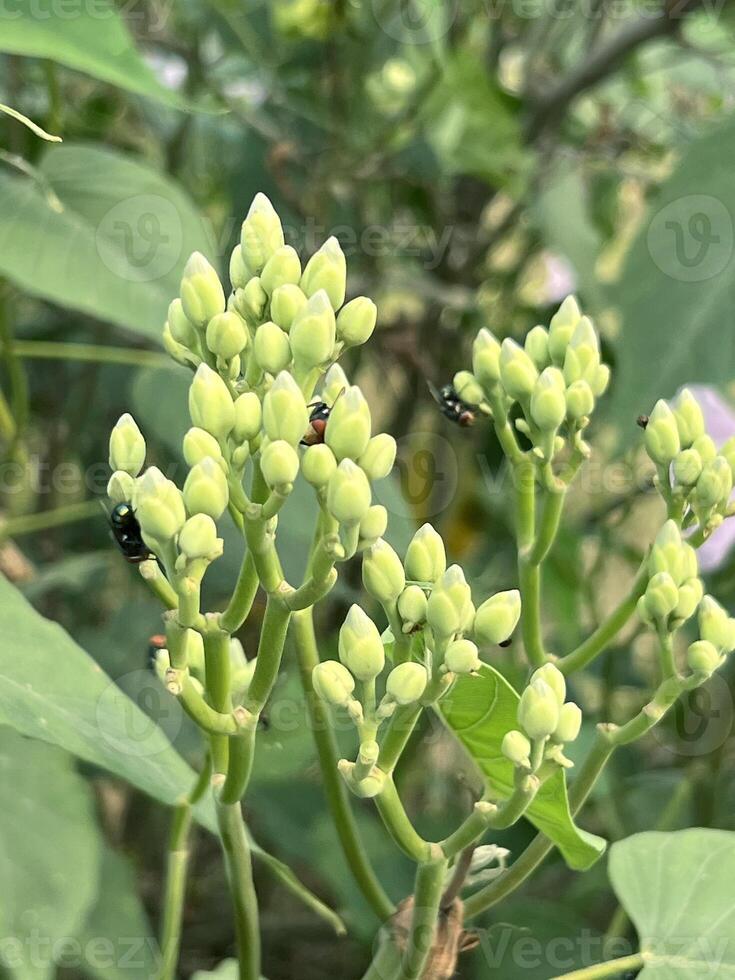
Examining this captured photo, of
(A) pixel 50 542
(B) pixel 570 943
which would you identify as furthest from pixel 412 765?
(A) pixel 50 542

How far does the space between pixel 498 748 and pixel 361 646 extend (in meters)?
0.05

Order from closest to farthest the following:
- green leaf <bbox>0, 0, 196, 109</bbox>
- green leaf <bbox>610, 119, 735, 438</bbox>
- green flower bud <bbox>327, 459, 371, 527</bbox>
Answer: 1. green flower bud <bbox>327, 459, 371, 527</bbox>
2. green leaf <bbox>0, 0, 196, 109</bbox>
3. green leaf <bbox>610, 119, 735, 438</bbox>

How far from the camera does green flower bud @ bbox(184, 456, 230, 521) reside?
17 cm

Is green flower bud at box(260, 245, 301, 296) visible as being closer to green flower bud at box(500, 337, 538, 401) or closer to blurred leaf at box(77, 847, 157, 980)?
green flower bud at box(500, 337, 538, 401)

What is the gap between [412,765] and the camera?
19.4 inches

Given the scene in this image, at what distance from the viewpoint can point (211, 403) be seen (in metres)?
0.17

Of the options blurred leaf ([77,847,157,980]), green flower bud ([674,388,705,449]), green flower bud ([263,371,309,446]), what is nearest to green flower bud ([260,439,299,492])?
green flower bud ([263,371,309,446])

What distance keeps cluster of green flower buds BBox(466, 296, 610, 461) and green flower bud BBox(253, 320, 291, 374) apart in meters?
0.06

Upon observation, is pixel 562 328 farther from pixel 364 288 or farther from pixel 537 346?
pixel 364 288

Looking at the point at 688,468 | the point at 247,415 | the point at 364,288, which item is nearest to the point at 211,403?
the point at 247,415

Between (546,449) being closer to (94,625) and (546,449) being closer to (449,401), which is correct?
(449,401)

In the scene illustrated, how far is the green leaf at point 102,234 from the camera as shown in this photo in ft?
1.14

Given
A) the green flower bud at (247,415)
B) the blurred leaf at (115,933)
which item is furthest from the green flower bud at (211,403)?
the blurred leaf at (115,933)

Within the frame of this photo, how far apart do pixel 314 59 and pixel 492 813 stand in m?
0.49
